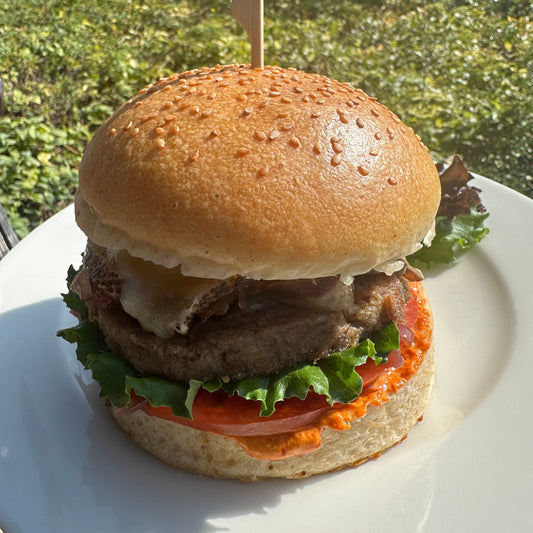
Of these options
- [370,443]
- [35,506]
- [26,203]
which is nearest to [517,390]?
[370,443]

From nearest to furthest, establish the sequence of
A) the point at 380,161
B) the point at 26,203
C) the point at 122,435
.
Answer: the point at 380,161, the point at 122,435, the point at 26,203

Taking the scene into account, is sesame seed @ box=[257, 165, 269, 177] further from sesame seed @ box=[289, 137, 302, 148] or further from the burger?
sesame seed @ box=[289, 137, 302, 148]

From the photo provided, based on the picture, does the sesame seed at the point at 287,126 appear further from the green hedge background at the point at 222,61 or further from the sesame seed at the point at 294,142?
the green hedge background at the point at 222,61

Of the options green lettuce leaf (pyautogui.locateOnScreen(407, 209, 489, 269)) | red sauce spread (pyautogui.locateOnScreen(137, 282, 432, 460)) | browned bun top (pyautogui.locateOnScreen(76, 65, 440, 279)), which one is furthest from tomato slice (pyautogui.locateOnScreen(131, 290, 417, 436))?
green lettuce leaf (pyautogui.locateOnScreen(407, 209, 489, 269))

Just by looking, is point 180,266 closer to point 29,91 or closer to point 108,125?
point 108,125

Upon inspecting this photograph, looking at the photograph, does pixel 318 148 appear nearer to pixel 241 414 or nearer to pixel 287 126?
pixel 287 126
